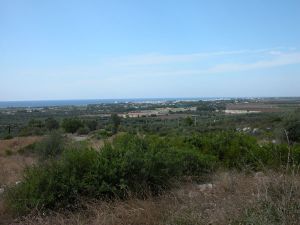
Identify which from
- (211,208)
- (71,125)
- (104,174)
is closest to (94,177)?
(104,174)

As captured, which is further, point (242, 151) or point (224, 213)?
point (242, 151)

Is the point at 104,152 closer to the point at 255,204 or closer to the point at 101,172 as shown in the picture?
the point at 101,172

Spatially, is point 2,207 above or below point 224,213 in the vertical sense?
below

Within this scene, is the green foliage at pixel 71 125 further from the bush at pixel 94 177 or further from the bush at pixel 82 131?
the bush at pixel 94 177

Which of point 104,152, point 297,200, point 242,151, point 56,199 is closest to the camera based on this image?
point 297,200

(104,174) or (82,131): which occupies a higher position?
(104,174)

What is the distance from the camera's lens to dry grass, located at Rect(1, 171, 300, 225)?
386cm

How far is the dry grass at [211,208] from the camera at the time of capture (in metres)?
3.86

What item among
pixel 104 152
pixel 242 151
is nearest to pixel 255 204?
pixel 104 152

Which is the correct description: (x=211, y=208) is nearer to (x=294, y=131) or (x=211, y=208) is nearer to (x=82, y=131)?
(x=294, y=131)

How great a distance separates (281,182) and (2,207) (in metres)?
4.72

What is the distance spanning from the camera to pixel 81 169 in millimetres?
6535

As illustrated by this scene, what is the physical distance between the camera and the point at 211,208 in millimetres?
4828

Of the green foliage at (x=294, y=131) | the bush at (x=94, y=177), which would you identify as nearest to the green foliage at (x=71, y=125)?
the green foliage at (x=294, y=131)
